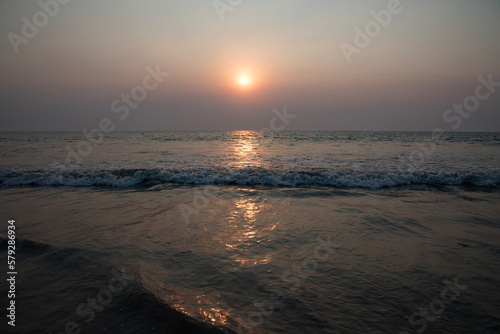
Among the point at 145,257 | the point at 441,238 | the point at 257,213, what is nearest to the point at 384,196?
the point at 441,238

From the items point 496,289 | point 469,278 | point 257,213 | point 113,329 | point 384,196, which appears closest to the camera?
point 113,329

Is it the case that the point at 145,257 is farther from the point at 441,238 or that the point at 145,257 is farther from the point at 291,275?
the point at 441,238

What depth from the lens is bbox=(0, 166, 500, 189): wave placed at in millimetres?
12281

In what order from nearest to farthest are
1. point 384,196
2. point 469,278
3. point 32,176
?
point 469,278
point 384,196
point 32,176

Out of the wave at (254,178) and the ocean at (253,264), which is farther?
the wave at (254,178)

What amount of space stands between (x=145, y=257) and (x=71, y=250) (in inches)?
61.3

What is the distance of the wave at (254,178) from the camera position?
12.3 m

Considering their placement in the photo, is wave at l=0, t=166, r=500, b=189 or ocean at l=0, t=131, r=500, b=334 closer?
ocean at l=0, t=131, r=500, b=334

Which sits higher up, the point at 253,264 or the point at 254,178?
the point at 254,178

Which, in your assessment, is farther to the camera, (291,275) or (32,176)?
(32,176)

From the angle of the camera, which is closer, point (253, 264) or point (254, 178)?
point (253, 264)

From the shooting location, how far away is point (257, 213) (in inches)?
297

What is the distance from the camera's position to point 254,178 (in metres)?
12.8

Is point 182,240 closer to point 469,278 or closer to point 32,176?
point 469,278
